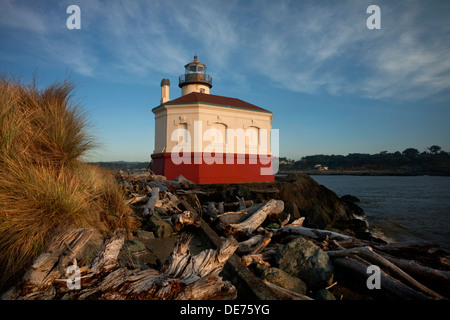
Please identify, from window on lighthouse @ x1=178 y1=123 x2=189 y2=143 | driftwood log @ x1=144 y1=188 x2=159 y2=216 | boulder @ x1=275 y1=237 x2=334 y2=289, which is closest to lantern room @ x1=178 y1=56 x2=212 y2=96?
window on lighthouse @ x1=178 y1=123 x2=189 y2=143

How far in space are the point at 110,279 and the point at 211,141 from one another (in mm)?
13685

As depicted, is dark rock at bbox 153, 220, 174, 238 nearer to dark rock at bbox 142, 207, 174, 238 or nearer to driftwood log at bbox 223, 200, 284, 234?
dark rock at bbox 142, 207, 174, 238

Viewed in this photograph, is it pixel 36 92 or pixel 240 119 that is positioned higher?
pixel 240 119

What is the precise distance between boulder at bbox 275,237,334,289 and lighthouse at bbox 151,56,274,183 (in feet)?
37.8

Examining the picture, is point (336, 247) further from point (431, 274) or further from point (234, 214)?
point (234, 214)

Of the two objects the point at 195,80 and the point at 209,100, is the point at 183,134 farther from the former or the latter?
the point at 195,80

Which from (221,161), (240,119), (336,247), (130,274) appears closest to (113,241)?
(130,274)

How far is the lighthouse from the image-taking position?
15320mm

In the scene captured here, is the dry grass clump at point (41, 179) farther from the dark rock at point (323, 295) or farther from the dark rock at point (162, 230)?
the dark rock at point (323, 295)

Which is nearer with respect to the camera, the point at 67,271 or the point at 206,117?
the point at 67,271

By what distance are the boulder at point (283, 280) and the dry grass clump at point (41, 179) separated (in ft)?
8.40
